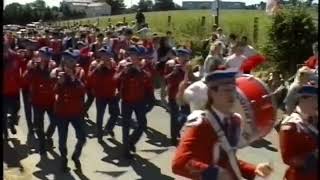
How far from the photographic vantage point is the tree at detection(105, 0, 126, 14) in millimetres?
72312

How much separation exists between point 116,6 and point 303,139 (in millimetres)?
70208

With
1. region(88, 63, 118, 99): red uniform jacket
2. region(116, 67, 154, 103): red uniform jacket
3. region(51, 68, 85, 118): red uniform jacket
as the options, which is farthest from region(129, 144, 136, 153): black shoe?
region(51, 68, 85, 118): red uniform jacket

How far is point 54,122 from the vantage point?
9609 mm

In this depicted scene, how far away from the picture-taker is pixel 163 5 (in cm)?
6738

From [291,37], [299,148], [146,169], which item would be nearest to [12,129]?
[146,169]

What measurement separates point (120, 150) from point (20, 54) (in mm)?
2832

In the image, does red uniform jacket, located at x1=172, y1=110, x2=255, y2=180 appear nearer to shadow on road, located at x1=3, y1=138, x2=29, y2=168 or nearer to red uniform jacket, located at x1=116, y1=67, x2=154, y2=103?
shadow on road, located at x1=3, y1=138, x2=29, y2=168

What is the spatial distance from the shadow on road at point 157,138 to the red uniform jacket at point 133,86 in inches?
46.4

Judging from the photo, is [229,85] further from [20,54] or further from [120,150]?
[20,54]

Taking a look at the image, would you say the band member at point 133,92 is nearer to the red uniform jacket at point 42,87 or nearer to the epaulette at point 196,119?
the red uniform jacket at point 42,87

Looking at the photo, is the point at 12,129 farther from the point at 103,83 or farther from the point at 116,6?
the point at 116,6

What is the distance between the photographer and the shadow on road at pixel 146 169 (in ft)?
29.0

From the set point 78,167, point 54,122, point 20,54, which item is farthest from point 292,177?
point 20,54

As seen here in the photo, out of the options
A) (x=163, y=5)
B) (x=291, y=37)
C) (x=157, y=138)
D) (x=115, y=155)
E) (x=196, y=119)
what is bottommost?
(x=163, y=5)
